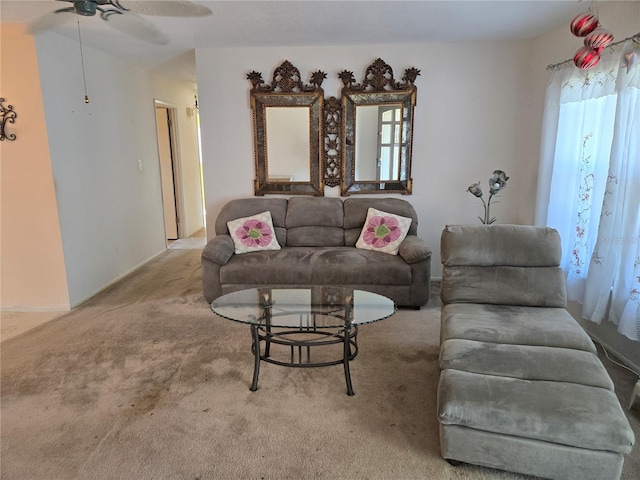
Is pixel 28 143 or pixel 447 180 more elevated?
pixel 28 143

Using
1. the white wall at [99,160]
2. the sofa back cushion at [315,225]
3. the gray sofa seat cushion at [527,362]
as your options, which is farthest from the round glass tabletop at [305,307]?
the white wall at [99,160]

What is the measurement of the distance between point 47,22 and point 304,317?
2.91 meters

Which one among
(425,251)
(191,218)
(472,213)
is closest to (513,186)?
(472,213)

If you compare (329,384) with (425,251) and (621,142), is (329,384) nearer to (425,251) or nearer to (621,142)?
(425,251)

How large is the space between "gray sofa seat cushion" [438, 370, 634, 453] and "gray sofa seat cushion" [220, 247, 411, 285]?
1722mm

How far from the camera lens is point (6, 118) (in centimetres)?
327

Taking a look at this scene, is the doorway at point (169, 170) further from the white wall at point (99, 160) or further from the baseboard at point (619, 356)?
the baseboard at point (619, 356)

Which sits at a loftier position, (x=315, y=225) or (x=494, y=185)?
(x=494, y=185)

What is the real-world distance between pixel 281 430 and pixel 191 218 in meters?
5.15

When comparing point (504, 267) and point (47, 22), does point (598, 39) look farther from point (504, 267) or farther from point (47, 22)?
point (47, 22)

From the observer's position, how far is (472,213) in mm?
4238

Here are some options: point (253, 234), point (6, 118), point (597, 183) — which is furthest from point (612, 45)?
point (6, 118)

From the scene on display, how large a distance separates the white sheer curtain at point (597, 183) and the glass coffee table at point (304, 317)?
1.46 metres

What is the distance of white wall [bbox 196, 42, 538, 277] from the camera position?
3986mm
